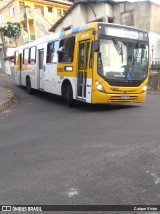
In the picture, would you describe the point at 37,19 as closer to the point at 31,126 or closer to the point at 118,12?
the point at 118,12

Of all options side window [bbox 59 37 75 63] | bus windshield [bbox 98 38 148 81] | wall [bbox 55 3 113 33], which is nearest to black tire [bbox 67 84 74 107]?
side window [bbox 59 37 75 63]

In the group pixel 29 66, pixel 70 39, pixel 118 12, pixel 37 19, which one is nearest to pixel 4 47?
pixel 37 19

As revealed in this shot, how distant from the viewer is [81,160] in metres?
5.45

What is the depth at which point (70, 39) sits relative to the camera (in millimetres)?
11719

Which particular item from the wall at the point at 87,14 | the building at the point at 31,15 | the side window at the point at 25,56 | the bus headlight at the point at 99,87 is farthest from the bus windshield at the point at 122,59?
the building at the point at 31,15

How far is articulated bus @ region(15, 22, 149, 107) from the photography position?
10.2m

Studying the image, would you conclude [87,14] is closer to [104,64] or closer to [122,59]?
[122,59]

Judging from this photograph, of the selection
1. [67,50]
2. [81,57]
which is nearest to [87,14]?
[67,50]

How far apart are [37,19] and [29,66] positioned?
30.4m

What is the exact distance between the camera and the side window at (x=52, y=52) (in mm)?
13039

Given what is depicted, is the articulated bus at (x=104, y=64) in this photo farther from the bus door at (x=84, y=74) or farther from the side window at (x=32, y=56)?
the side window at (x=32, y=56)

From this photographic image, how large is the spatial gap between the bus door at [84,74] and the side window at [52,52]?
225 cm

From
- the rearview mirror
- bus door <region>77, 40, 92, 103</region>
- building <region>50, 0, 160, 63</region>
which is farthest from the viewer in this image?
building <region>50, 0, 160, 63</region>

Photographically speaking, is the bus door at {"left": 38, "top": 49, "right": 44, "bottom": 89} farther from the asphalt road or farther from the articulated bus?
the asphalt road
